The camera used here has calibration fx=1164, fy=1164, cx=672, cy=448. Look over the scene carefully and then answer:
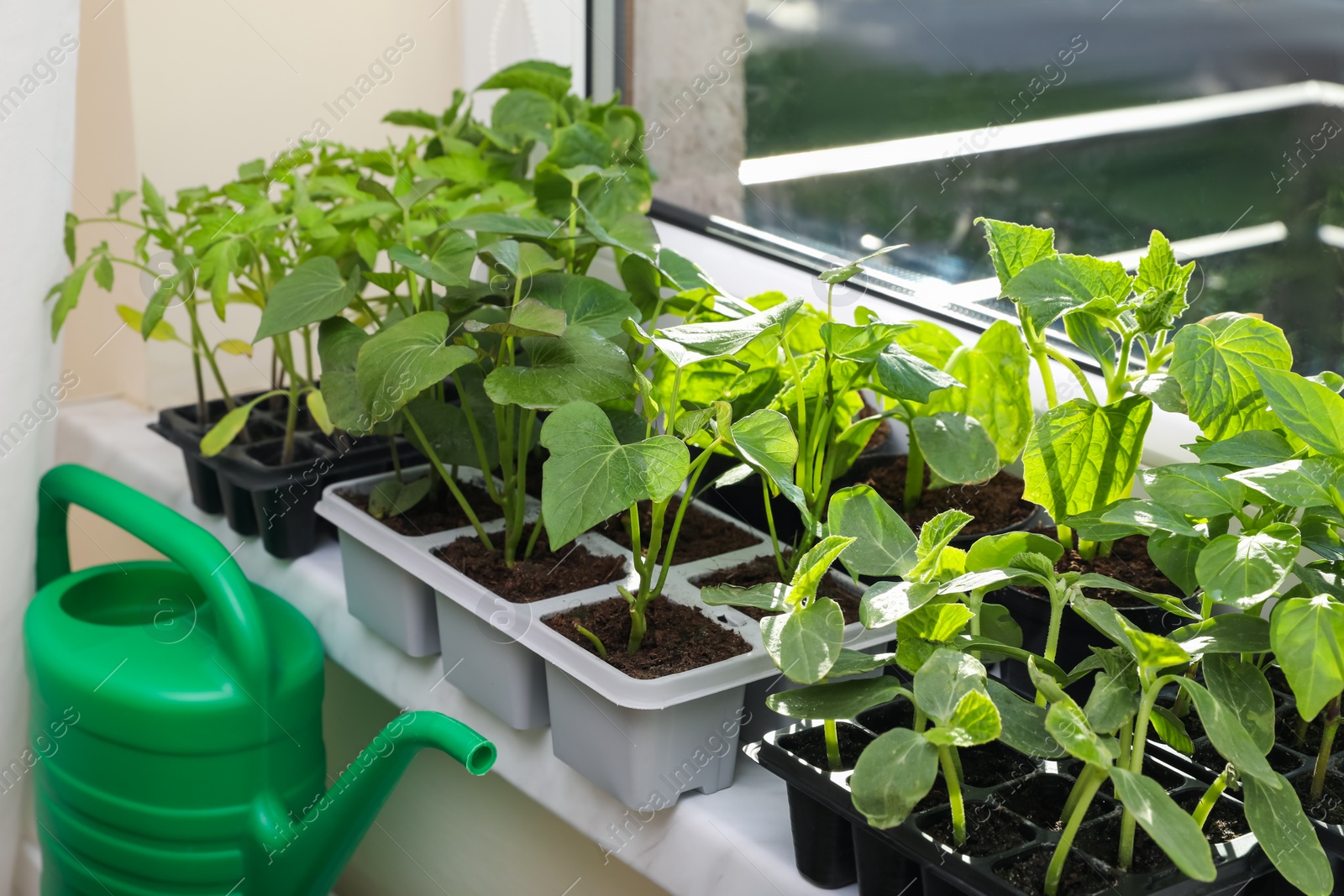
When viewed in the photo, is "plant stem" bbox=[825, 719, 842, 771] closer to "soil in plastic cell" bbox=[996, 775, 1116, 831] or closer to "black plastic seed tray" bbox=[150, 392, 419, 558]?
"soil in plastic cell" bbox=[996, 775, 1116, 831]

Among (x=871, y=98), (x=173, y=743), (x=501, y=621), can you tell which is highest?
(x=871, y=98)

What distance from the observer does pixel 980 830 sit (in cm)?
48

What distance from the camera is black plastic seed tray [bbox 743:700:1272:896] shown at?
45 centimetres

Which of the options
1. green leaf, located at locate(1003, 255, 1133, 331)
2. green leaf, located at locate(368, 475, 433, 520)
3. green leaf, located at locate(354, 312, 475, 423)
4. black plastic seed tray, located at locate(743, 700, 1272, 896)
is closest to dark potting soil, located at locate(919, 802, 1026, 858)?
black plastic seed tray, located at locate(743, 700, 1272, 896)

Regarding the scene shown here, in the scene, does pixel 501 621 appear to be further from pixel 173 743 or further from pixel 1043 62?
pixel 1043 62

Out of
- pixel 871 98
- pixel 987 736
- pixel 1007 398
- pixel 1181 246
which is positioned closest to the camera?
pixel 987 736

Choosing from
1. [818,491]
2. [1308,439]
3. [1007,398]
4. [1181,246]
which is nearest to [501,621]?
[818,491]

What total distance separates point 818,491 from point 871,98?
0.49 meters

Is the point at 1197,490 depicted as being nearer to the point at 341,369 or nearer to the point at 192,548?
the point at 341,369

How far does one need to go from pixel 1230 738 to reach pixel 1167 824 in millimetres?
38

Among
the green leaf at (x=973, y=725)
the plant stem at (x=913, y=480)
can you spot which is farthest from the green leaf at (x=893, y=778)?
the plant stem at (x=913, y=480)

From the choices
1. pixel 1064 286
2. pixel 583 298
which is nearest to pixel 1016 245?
pixel 1064 286

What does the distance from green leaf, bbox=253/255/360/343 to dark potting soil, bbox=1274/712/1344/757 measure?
56 centimetres

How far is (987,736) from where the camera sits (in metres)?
0.42
